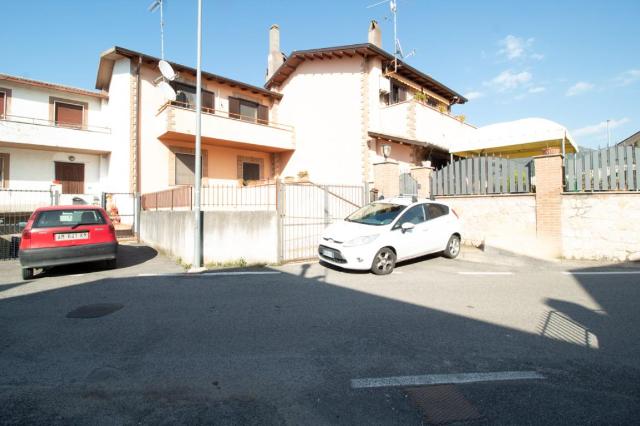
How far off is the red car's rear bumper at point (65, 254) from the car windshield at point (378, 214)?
5775 mm

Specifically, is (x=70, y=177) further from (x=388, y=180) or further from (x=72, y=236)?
(x=388, y=180)

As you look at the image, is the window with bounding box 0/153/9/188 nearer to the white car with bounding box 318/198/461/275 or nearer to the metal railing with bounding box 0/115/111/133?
the metal railing with bounding box 0/115/111/133

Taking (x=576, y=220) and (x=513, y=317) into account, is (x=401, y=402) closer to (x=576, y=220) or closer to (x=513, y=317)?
(x=513, y=317)

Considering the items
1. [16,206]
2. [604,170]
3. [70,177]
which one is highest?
[70,177]

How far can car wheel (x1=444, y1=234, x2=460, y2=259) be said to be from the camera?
8.83m

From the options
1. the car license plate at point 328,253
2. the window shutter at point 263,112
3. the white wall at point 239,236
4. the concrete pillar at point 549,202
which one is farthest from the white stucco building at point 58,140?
the concrete pillar at point 549,202

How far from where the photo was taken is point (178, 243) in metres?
9.38

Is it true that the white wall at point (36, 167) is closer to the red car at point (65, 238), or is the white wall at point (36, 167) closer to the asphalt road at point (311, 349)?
the red car at point (65, 238)

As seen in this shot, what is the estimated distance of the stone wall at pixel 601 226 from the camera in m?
8.22

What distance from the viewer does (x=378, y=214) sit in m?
8.12

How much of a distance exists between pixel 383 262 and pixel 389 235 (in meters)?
0.61

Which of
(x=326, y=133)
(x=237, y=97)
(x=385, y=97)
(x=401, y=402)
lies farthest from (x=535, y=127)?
(x=237, y=97)

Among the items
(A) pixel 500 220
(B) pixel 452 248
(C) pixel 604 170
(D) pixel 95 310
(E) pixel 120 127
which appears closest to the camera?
(D) pixel 95 310

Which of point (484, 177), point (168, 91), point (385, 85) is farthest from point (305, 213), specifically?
point (385, 85)
